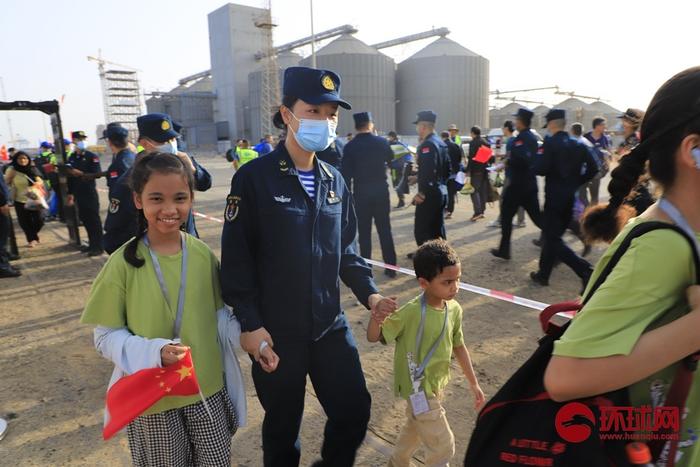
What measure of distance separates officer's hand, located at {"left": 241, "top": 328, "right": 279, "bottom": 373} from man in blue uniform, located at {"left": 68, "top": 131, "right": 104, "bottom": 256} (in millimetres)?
6877

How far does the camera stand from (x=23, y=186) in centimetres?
828

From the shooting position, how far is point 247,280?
1933 mm

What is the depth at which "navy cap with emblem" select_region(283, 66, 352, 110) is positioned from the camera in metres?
2.12

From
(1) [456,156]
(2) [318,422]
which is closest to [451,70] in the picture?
(1) [456,156]

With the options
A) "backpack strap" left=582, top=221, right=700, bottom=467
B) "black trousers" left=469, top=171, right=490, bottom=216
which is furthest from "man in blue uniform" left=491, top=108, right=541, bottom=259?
"backpack strap" left=582, top=221, right=700, bottom=467

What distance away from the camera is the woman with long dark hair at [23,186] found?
8.21 meters

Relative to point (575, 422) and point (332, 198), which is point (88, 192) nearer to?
point (332, 198)

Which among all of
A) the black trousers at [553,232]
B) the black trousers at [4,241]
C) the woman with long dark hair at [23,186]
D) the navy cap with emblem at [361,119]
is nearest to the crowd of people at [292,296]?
the black trousers at [553,232]

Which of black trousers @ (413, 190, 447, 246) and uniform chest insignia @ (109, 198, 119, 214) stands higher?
uniform chest insignia @ (109, 198, 119, 214)

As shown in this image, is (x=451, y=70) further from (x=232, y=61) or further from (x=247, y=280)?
(x=247, y=280)

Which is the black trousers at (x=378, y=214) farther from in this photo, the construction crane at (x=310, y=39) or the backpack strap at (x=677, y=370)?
the construction crane at (x=310, y=39)

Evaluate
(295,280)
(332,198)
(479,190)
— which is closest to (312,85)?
(332,198)

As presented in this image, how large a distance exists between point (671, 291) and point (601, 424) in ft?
1.07

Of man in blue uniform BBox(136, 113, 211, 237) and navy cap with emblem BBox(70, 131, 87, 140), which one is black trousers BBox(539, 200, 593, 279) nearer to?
man in blue uniform BBox(136, 113, 211, 237)
